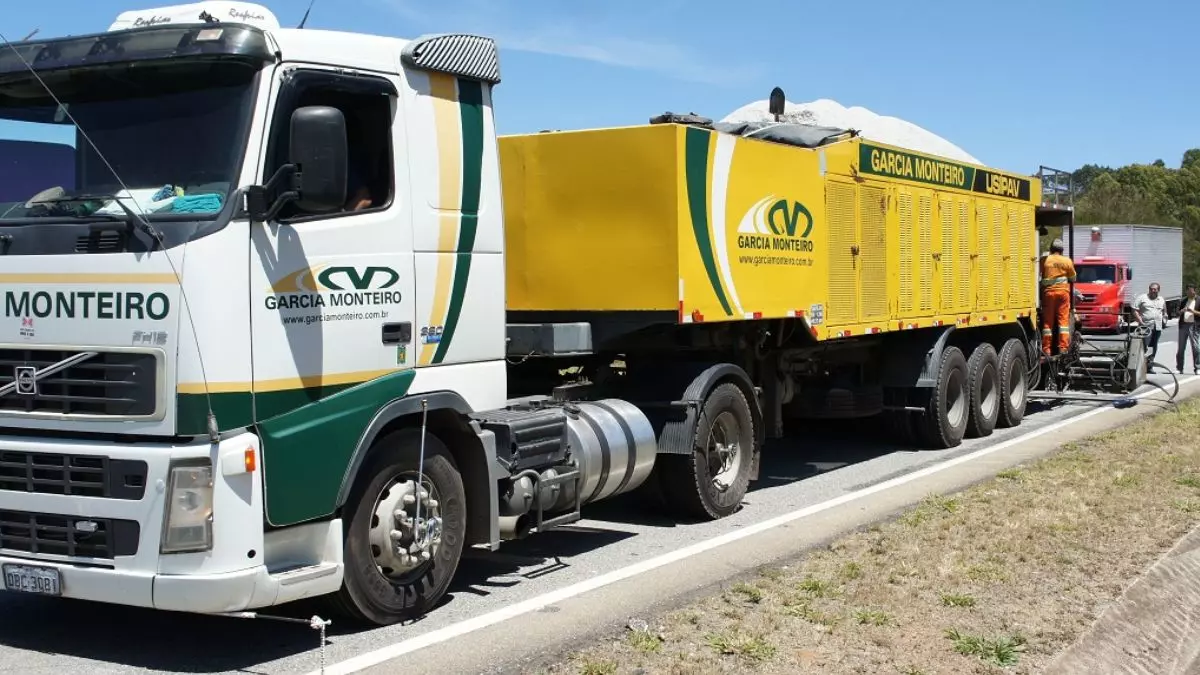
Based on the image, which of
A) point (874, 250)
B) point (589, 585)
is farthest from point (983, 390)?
point (589, 585)

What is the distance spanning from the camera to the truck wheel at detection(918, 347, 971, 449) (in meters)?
12.5

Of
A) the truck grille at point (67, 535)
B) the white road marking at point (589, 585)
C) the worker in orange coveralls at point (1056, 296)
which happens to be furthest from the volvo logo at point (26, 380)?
the worker in orange coveralls at point (1056, 296)

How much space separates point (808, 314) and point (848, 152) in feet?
5.72

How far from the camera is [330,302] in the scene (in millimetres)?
5699

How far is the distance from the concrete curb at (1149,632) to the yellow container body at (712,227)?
3331mm

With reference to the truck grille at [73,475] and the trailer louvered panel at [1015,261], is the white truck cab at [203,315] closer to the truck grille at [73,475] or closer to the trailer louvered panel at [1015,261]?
the truck grille at [73,475]

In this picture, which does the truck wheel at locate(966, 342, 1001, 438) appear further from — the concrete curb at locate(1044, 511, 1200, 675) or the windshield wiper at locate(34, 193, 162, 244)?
the windshield wiper at locate(34, 193, 162, 244)

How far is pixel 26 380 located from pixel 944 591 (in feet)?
16.0

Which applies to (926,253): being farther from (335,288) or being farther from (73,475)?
(73,475)

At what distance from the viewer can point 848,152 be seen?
1076cm

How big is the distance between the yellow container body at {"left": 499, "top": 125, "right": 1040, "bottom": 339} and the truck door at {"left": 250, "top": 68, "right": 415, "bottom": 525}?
8.23 feet

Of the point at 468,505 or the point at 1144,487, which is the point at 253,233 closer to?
the point at 468,505

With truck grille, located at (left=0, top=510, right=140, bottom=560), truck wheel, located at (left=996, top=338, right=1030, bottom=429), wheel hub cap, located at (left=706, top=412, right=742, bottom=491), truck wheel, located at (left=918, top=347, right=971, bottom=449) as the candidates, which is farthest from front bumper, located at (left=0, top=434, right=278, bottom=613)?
truck wheel, located at (left=996, top=338, right=1030, bottom=429)

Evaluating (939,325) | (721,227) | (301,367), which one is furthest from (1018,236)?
(301,367)
